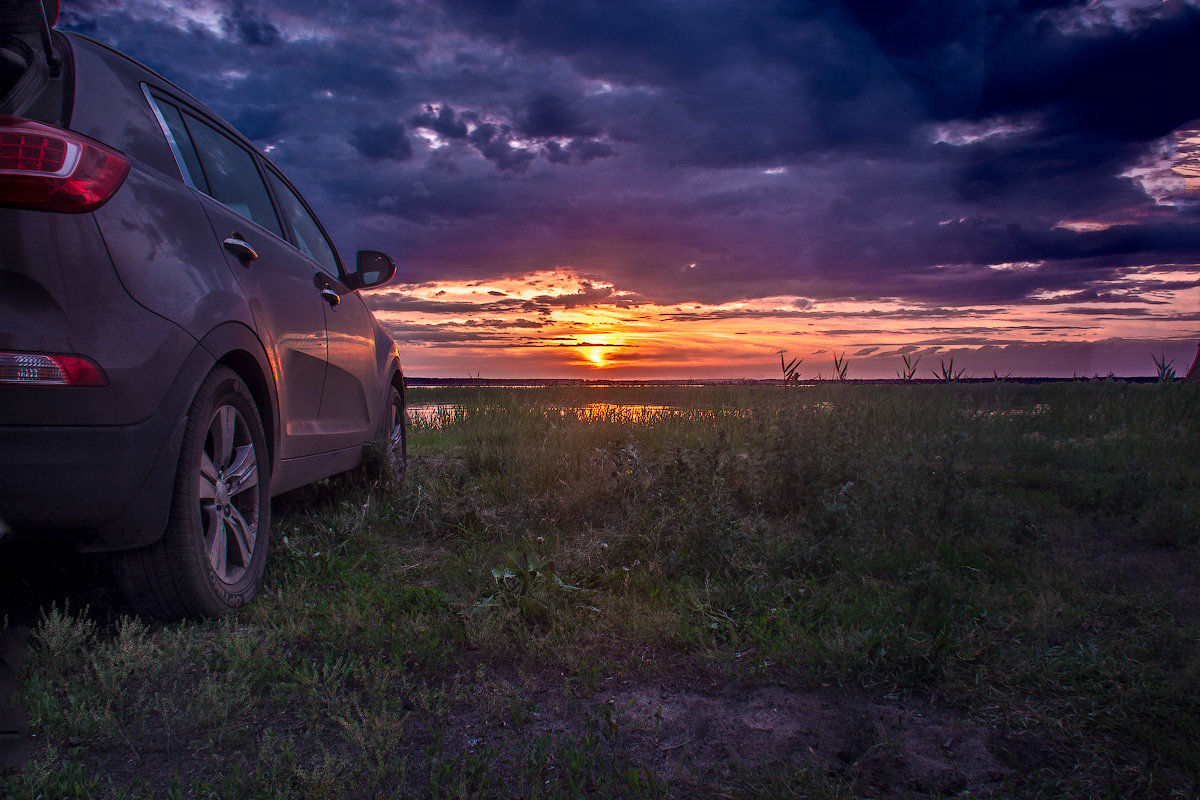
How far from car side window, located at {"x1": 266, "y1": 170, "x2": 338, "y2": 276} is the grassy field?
174 cm

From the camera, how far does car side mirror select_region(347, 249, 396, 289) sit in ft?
16.4

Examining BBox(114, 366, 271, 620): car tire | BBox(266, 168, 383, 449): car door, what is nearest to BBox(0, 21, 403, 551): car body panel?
BBox(114, 366, 271, 620): car tire

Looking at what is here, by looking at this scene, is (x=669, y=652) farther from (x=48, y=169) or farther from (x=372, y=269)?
(x=372, y=269)

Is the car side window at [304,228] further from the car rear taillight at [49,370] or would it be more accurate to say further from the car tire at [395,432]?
the car rear taillight at [49,370]

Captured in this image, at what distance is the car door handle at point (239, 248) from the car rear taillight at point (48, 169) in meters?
0.71

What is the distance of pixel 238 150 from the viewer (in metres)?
3.81

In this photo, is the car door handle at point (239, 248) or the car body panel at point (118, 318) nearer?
the car body panel at point (118, 318)

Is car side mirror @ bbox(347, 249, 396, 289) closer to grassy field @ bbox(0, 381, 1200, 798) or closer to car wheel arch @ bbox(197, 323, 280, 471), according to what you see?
grassy field @ bbox(0, 381, 1200, 798)

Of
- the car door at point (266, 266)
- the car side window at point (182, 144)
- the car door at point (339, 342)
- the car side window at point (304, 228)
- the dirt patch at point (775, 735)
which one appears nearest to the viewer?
the dirt patch at point (775, 735)

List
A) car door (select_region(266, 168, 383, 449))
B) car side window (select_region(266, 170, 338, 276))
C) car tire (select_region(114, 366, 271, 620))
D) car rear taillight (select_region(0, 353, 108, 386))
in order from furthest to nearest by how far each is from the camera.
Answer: car side window (select_region(266, 170, 338, 276)) < car door (select_region(266, 168, 383, 449)) < car tire (select_region(114, 366, 271, 620)) < car rear taillight (select_region(0, 353, 108, 386))

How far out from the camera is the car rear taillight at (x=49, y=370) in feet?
6.62

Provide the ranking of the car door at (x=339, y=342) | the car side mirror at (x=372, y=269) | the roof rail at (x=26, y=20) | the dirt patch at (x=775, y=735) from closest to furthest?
the dirt patch at (x=775, y=735) → the roof rail at (x=26, y=20) → the car door at (x=339, y=342) → the car side mirror at (x=372, y=269)

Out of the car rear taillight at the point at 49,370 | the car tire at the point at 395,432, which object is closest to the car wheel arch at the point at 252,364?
the car rear taillight at the point at 49,370

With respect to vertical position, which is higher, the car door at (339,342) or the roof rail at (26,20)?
the roof rail at (26,20)
